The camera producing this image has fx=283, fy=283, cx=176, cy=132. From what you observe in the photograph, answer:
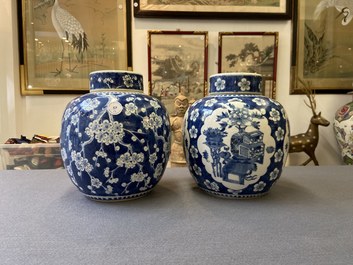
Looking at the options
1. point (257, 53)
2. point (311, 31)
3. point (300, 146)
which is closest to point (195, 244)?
point (300, 146)

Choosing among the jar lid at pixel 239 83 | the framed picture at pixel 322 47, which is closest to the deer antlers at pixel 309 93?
the framed picture at pixel 322 47

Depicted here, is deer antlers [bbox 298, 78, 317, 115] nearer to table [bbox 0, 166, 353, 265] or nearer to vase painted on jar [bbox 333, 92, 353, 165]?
vase painted on jar [bbox 333, 92, 353, 165]

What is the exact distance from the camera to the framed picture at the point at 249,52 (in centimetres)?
119

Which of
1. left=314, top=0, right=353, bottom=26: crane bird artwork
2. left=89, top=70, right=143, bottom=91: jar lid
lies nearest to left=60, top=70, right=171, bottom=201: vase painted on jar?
left=89, top=70, right=143, bottom=91: jar lid

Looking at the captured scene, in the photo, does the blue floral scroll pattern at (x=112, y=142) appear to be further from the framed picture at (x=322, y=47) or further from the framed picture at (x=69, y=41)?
the framed picture at (x=322, y=47)

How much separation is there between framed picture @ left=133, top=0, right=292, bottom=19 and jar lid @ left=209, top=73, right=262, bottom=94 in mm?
765

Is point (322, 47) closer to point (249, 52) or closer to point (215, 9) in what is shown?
point (249, 52)

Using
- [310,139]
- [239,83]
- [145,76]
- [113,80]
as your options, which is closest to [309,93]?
[310,139]

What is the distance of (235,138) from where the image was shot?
0.45 metres

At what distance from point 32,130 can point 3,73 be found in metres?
0.25

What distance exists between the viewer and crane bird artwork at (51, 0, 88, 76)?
1154 millimetres

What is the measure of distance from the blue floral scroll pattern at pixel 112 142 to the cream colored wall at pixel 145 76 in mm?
768

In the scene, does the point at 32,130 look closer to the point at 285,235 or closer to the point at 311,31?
the point at 285,235

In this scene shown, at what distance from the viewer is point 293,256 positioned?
0.31 meters
